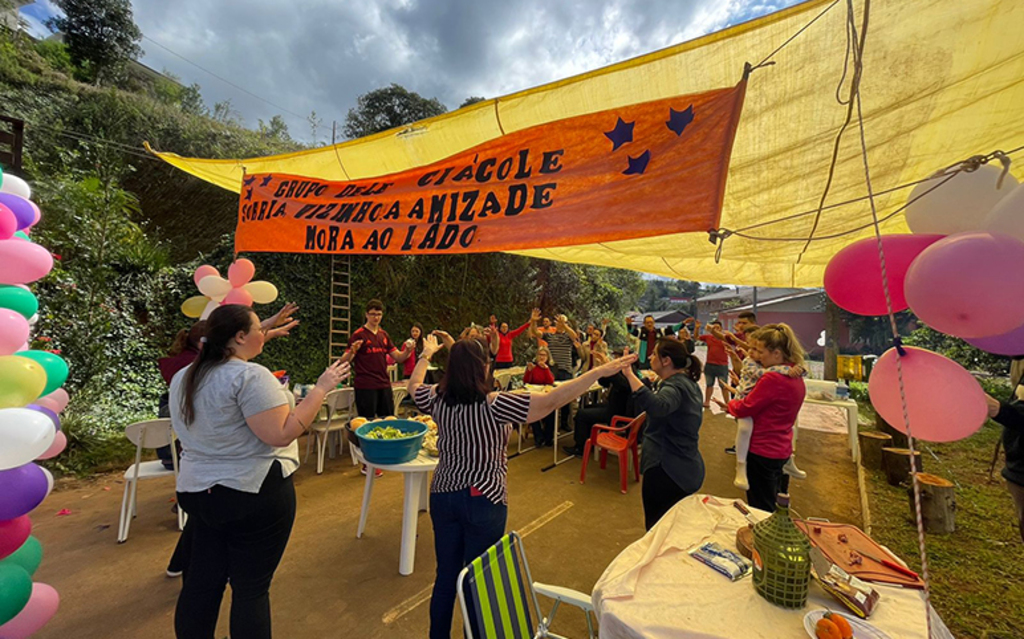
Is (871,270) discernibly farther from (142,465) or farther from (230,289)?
(142,465)

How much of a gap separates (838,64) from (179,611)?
3846 mm

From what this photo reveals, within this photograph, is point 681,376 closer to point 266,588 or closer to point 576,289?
point 266,588

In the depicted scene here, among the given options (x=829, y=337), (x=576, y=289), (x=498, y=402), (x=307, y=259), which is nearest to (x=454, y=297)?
(x=307, y=259)

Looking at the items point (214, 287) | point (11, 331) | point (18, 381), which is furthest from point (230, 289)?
point (18, 381)

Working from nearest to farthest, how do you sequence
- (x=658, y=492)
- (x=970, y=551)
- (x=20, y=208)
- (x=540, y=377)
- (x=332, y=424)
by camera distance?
(x=20, y=208) < (x=658, y=492) < (x=970, y=551) < (x=332, y=424) < (x=540, y=377)

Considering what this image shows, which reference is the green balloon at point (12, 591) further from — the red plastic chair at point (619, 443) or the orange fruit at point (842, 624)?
the red plastic chair at point (619, 443)

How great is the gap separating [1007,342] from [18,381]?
4.23 metres

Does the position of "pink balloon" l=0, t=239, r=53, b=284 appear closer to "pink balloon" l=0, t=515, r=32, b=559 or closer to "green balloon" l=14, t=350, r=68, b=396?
"green balloon" l=14, t=350, r=68, b=396

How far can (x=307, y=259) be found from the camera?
26.4ft

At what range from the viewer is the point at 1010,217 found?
1.38 meters

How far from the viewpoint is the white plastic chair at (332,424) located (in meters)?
4.56

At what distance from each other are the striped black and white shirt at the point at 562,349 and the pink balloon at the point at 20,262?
603cm

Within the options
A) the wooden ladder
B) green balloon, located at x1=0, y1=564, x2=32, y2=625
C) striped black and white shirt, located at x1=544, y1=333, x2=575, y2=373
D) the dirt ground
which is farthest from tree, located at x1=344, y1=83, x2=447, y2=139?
green balloon, located at x1=0, y1=564, x2=32, y2=625

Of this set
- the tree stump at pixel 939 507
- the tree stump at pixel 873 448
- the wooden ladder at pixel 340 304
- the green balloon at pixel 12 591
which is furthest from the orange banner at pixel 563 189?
the wooden ladder at pixel 340 304
